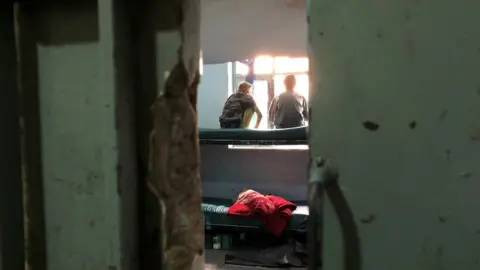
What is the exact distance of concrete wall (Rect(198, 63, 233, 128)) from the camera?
13.5ft

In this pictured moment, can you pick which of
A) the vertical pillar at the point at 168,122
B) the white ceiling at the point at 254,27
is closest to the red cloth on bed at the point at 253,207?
the white ceiling at the point at 254,27

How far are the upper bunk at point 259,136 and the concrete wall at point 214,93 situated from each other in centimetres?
96

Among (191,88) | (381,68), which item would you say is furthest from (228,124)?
(381,68)

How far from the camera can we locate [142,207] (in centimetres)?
74

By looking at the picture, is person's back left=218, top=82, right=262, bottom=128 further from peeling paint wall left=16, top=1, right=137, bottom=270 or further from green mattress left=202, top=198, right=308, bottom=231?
peeling paint wall left=16, top=1, right=137, bottom=270

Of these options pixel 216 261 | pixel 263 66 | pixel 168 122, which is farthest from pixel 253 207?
pixel 168 122

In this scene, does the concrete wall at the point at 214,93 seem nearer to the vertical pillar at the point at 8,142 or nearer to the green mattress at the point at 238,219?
the green mattress at the point at 238,219

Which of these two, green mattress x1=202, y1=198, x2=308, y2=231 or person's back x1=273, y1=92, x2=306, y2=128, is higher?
person's back x1=273, y1=92, x2=306, y2=128

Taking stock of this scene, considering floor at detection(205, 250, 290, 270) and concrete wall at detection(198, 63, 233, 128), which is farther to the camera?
Answer: concrete wall at detection(198, 63, 233, 128)

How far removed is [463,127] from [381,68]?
0.11m

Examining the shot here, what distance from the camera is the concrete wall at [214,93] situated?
162 inches

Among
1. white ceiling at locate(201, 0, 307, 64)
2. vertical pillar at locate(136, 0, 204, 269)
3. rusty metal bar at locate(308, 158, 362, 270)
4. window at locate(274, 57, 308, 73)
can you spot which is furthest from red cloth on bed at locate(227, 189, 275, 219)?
rusty metal bar at locate(308, 158, 362, 270)

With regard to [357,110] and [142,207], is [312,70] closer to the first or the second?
[357,110]

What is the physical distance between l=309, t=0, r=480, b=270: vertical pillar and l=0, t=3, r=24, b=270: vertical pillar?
20.0 inches
